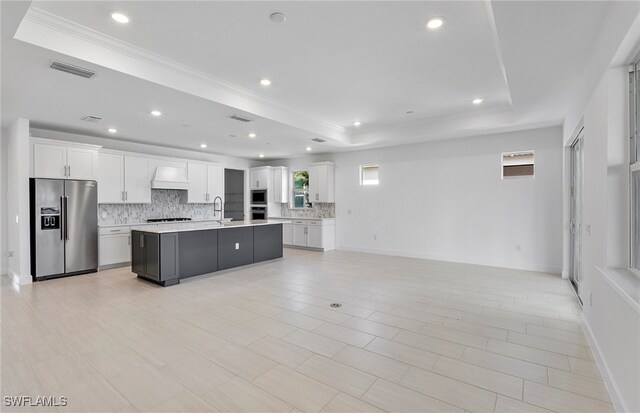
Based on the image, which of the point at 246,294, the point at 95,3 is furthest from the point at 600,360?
the point at 95,3

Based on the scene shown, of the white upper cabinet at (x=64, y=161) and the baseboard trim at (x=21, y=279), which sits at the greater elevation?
the white upper cabinet at (x=64, y=161)

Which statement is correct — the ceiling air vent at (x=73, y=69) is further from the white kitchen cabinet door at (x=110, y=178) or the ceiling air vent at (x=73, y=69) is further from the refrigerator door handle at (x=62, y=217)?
the white kitchen cabinet door at (x=110, y=178)

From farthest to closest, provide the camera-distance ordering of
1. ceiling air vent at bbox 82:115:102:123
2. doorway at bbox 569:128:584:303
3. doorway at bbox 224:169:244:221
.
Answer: doorway at bbox 224:169:244:221 < ceiling air vent at bbox 82:115:102:123 < doorway at bbox 569:128:584:303

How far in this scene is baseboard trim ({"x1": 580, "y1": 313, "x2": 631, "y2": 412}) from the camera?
1.94 m

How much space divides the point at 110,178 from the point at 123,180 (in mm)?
257

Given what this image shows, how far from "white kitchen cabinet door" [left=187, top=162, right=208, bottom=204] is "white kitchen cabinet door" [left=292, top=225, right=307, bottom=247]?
8.51ft

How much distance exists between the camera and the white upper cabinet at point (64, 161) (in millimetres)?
5332

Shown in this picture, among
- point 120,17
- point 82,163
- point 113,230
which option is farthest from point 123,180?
point 120,17

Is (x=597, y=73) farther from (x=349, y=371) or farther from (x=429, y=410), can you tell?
(x=349, y=371)

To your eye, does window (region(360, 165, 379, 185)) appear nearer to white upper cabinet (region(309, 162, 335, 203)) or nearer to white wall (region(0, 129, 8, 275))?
white upper cabinet (region(309, 162, 335, 203))

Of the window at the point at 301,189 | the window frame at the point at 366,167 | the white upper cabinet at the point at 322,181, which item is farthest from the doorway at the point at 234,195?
the window frame at the point at 366,167

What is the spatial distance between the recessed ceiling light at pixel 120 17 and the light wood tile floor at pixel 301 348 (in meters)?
2.96

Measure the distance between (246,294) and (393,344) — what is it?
235cm

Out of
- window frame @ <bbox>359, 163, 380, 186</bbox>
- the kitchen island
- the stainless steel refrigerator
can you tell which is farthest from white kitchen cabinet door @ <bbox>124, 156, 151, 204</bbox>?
Answer: window frame @ <bbox>359, 163, 380, 186</bbox>
